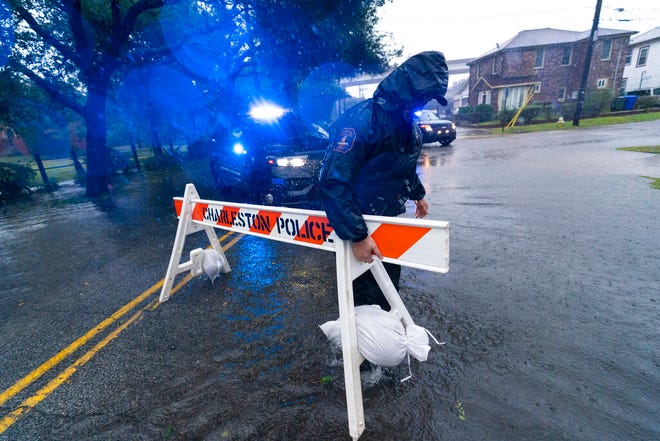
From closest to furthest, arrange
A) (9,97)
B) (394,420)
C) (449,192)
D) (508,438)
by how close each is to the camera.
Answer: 1. (508,438)
2. (394,420)
3. (449,192)
4. (9,97)

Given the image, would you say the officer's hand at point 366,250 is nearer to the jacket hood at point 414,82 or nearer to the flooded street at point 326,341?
the jacket hood at point 414,82

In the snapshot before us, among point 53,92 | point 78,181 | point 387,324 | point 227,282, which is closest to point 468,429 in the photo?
point 387,324

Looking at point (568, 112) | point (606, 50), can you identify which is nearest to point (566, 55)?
point (606, 50)

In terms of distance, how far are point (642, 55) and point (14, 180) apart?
192ft

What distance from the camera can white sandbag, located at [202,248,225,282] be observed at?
4004 millimetres

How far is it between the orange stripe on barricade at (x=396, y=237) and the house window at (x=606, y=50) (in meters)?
43.7

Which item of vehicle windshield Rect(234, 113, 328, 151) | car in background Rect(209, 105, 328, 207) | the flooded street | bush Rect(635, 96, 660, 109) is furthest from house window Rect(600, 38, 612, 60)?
vehicle windshield Rect(234, 113, 328, 151)

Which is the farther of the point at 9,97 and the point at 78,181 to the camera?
the point at 78,181

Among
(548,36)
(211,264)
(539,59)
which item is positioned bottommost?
(211,264)

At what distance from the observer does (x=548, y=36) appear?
1315 inches

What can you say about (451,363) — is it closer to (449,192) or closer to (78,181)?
(449,192)

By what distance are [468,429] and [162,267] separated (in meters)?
4.40

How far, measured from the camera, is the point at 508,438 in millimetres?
1880

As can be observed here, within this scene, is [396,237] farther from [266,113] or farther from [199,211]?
[266,113]
